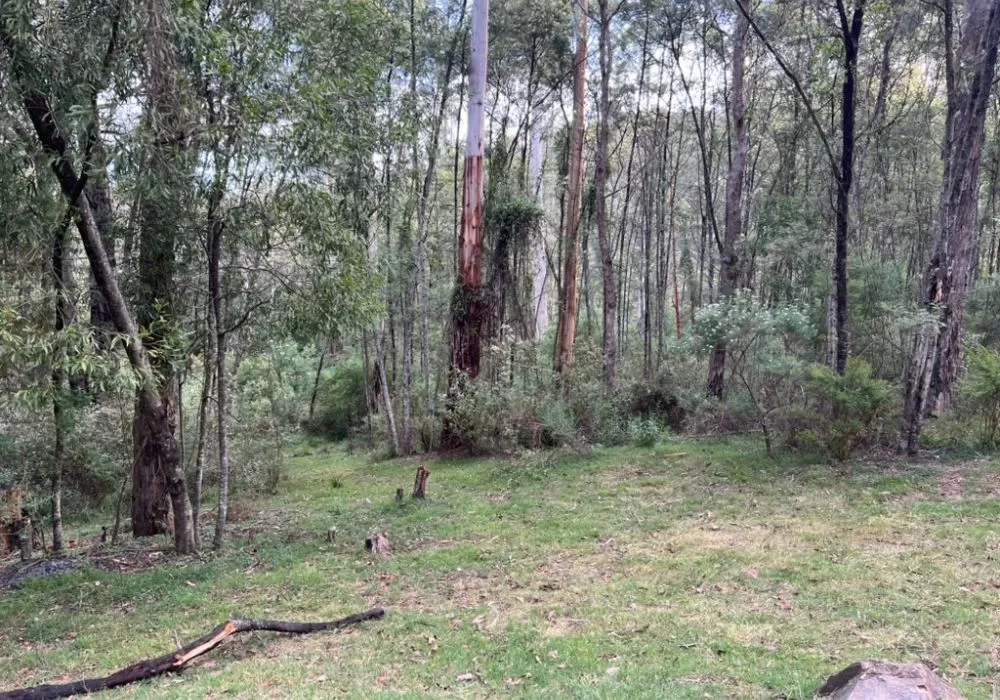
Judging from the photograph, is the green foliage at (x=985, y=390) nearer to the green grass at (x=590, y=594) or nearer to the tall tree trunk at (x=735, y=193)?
the green grass at (x=590, y=594)

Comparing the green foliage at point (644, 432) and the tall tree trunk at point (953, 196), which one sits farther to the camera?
the green foliage at point (644, 432)

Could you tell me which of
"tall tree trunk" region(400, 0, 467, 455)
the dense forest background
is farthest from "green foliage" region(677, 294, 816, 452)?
"tall tree trunk" region(400, 0, 467, 455)

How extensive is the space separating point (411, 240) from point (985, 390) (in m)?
9.34

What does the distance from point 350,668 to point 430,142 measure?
367 inches

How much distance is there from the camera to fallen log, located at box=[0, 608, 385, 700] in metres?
3.64

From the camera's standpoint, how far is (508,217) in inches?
447

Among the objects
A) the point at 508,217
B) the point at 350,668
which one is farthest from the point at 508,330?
the point at 350,668

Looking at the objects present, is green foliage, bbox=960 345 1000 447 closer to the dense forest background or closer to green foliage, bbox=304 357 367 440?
the dense forest background

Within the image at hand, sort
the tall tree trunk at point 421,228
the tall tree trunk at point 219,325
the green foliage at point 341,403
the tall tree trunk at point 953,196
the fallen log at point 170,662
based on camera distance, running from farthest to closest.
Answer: the green foliage at point 341,403, the tall tree trunk at point 421,228, the tall tree trunk at point 953,196, the tall tree trunk at point 219,325, the fallen log at point 170,662

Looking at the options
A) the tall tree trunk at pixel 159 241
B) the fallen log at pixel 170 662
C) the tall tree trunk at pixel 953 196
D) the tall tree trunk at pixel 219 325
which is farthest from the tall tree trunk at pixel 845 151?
the tall tree trunk at pixel 159 241

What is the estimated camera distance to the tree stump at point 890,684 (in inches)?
104

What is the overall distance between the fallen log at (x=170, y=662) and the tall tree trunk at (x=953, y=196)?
21.8 feet

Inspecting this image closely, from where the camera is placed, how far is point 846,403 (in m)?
7.52

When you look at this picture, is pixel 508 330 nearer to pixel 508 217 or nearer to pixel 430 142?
pixel 508 217
